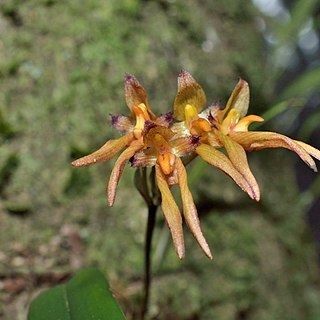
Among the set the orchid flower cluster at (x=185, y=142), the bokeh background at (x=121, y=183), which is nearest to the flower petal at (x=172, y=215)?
the orchid flower cluster at (x=185, y=142)

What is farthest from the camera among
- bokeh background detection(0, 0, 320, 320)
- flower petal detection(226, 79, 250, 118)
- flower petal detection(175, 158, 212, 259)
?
bokeh background detection(0, 0, 320, 320)

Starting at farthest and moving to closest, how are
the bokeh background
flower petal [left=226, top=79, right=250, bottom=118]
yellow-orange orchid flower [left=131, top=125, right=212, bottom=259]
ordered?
1. the bokeh background
2. flower petal [left=226, top=79, right=250, bottom=118]
3. yellow-orange orchid flower [left=131, top=125, right=212, bottom=259]

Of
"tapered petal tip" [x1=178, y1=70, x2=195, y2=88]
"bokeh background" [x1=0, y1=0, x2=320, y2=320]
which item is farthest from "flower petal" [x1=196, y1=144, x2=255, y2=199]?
"bokeh background" [x1=0, y1=0, x2=320, y2=320]

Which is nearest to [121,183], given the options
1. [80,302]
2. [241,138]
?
[80,302]

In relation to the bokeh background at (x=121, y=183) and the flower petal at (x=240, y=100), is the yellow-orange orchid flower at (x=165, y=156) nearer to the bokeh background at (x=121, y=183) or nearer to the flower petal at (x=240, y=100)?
the flower petal at (x=240, y=100)

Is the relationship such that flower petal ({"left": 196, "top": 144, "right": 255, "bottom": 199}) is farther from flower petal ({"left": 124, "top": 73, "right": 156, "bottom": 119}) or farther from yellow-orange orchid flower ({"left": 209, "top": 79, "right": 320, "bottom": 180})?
flower petal ({"left": 124, "top": 73, "right": 156, "bottom": 119})

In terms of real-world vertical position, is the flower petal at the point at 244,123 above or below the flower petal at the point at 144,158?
above
